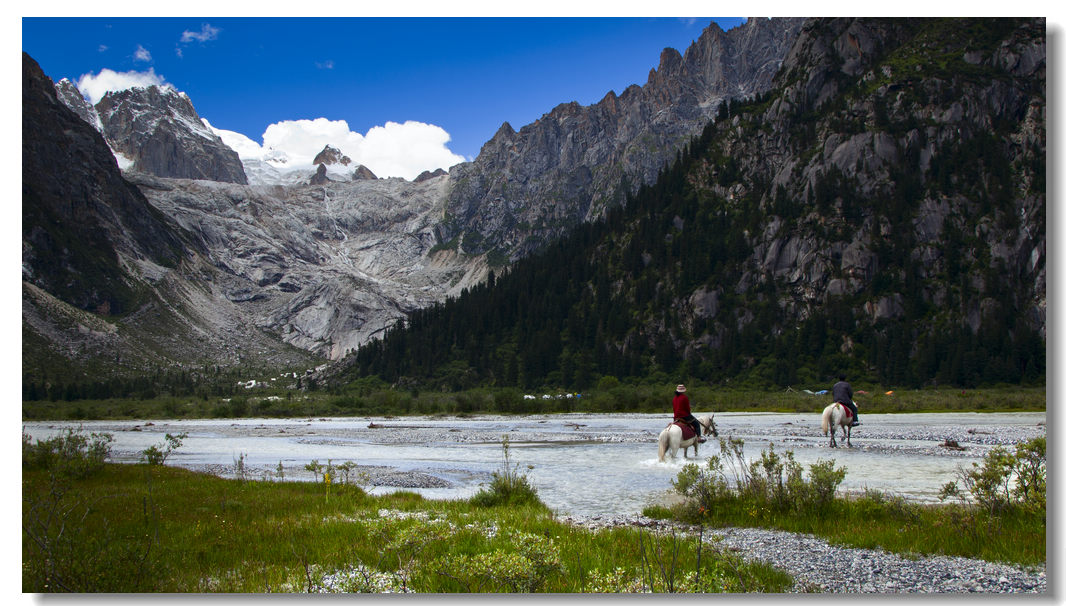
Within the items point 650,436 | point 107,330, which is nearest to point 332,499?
point 650,436

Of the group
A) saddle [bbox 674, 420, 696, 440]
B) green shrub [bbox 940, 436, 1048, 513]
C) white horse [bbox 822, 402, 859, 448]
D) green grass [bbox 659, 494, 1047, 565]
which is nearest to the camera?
green grass [bbox 659, 494, 1047, 565]

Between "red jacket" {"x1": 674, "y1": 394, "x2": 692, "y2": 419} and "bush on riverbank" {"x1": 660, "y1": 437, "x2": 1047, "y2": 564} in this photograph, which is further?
"red jacket" {"x1": 674, "y1": 394, "x2": 692, "y2": 419}

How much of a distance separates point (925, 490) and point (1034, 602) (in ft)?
31.2

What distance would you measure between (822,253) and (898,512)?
383 feet

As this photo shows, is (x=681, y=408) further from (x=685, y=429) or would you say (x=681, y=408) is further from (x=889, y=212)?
(x=889, y=212)

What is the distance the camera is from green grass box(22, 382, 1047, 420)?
65.3m

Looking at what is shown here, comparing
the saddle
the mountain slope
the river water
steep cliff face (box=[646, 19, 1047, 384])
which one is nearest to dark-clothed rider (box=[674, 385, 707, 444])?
the saddle

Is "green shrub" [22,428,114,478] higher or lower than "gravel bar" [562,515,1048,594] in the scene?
lower

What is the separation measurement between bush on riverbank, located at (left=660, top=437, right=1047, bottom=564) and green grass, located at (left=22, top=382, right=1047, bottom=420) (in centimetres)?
5841

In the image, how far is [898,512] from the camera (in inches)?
475

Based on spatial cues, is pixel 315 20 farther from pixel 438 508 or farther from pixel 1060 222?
pixel 1060 222

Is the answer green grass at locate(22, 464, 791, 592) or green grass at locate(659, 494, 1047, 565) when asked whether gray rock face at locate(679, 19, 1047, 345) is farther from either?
green grass at locate(22, 464, 791, 592)

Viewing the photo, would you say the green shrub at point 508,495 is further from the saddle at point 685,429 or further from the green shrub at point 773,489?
the saddle at point 685,429

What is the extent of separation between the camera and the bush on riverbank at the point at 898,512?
32.0ft
